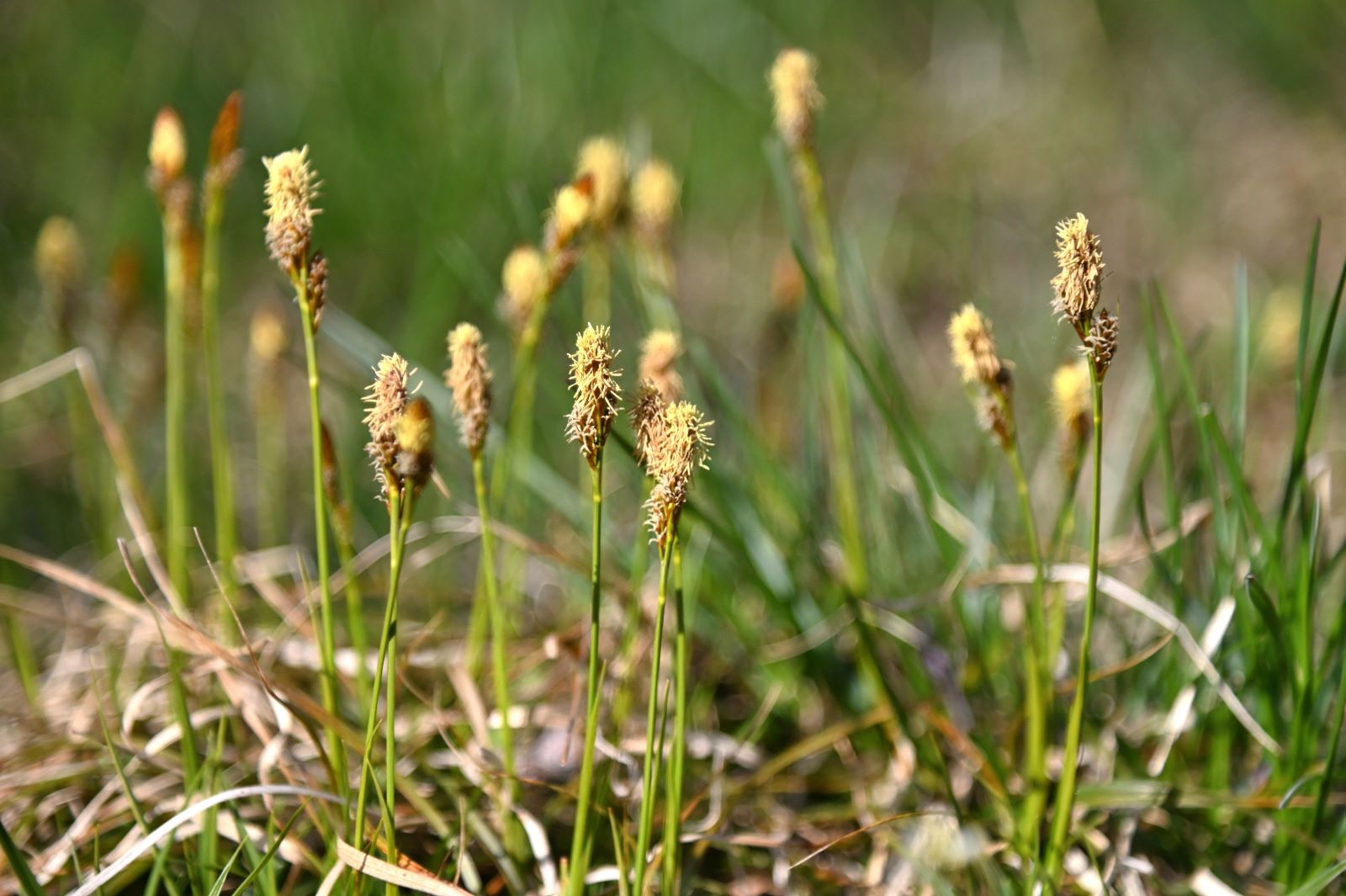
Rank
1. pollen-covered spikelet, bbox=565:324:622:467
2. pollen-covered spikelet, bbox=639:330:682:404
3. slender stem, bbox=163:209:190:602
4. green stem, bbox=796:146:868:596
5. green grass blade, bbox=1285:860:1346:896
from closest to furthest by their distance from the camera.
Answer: pollen-covered spikelet, bbox=565:324:622:467, green grass blade, bbox=1285:860:1346:896, pollen-covered spikelet, bbox=639:330:682:404, slender stem, bbox=163:209:190:602, green stem, bbox=796:146:868:596

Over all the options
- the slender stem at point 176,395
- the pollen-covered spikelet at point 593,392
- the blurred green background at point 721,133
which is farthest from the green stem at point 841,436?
the blurred green background at point 721,133

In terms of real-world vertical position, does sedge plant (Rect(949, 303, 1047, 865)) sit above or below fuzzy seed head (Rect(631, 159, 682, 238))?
below

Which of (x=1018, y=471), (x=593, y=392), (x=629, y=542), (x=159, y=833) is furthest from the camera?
(x=629, y=542)

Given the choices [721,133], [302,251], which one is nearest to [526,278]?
[302,251]

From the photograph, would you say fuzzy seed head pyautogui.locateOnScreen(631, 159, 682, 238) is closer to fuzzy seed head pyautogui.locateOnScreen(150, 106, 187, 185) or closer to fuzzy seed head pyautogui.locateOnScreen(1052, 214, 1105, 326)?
fuzzy seed head pyautogui.locateOnScreen(150, 106, 187, 185)

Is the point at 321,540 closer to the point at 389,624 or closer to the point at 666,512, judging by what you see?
the point at 389,624

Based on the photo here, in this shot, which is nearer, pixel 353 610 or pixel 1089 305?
pixel 1089 305

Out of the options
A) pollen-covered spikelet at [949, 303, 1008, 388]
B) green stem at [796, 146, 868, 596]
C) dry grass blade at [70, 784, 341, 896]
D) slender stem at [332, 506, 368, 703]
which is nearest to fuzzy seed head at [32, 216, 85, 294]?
slender stem at [332, 506, 368, 703]

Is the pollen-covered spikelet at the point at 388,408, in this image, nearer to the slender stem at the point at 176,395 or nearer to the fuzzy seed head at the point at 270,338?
the slender stem at the point at 176,395
